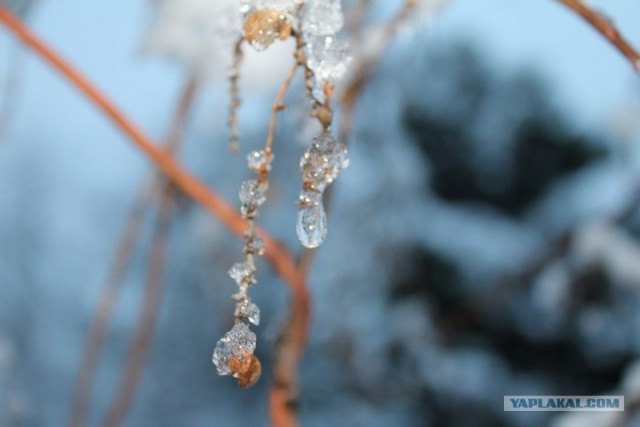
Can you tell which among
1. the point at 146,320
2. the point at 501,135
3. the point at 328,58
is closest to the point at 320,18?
the point at 328,58

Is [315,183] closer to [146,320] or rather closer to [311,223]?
[311,223]

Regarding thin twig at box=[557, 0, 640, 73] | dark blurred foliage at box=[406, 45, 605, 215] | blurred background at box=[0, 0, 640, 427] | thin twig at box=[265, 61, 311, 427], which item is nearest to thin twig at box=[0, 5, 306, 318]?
thin twig at box=[265, 61, 311, 427]

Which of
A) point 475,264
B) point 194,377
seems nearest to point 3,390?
→ point 194,377

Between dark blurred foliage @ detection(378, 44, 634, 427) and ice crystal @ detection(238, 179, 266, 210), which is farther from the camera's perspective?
dark blurred foliage @ detection(378, 44, 634, 427)

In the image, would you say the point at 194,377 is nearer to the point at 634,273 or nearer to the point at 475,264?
the point at 475,264

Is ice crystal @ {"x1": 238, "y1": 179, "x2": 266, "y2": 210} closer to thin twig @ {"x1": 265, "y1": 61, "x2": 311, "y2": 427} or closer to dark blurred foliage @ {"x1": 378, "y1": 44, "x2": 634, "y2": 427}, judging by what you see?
thin twig @ {"x1": 265, "y1": 61, "x2": 311, "y2": 427}

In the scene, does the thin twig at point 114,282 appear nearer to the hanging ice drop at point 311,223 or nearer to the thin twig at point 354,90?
the thin twig at point 354,90

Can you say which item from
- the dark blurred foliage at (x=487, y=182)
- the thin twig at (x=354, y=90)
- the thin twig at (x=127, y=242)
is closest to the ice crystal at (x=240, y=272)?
the thin twig at (x=354, y=90)

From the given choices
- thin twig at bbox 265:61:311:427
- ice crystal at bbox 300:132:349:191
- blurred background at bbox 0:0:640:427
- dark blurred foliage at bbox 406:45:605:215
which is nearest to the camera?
ice crystal at bbox 300:132:349:191
